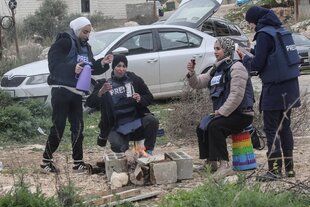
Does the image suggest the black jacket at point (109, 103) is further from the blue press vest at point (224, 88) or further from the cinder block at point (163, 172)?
the cinder block at point (163, 172)

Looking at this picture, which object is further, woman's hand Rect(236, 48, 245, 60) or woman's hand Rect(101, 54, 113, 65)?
woman's hand Rect(101, 54, 113, 65)

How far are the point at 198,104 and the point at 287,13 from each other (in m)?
31.6

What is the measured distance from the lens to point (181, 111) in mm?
9297

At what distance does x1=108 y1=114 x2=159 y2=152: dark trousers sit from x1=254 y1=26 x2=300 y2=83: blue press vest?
61.1 inches

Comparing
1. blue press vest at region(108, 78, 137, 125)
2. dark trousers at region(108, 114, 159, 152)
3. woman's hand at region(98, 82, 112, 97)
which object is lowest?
dark trousers at region(108, 114, 159, 152)

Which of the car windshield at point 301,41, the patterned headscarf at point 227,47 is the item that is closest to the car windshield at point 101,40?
the patterned headscarf at point 227,47

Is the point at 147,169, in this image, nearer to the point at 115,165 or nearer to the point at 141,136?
the point at 115,165

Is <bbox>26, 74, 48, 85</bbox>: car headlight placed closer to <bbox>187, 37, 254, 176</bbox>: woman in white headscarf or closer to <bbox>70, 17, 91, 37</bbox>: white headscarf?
<bbox>70, 17, 91, 37</bbox>: white headscarf

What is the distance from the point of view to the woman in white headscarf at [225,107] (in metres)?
6.63

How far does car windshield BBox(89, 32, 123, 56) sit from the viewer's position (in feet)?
39.9

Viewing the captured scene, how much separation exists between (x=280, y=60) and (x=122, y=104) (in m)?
1.89

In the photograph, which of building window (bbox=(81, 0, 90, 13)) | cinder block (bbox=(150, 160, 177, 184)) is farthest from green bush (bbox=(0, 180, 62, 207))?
building window (bbox=(81, 0, 90, 13))

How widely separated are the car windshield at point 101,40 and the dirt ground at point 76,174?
3.38 metres

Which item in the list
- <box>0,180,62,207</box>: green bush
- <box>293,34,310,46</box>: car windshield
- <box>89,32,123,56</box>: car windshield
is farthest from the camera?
<box>293,34,310,46</box>: car windshield
